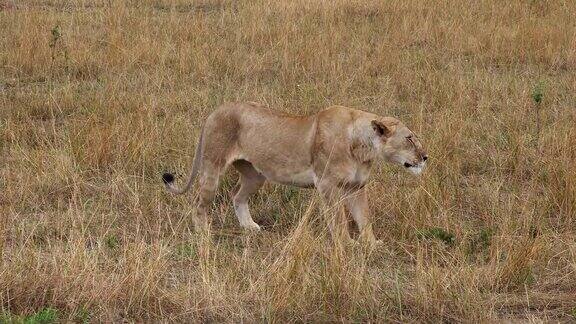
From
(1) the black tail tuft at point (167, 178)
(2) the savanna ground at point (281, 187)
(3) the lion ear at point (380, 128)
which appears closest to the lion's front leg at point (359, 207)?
(2) the savanna ground at point (281, 187)

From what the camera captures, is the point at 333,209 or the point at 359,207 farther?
the point at 359,207

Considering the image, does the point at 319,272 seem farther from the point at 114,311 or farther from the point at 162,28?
the point at 162,28

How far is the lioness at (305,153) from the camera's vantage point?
4941mm

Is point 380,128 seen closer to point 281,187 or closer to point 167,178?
point 281,187

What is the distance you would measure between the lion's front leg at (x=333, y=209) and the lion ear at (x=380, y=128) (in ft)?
1.24

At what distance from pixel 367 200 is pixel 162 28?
5.51 metres

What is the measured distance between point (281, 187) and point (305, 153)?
2.42ft

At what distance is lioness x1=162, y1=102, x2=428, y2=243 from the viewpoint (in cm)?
494

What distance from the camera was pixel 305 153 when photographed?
5.09 meters

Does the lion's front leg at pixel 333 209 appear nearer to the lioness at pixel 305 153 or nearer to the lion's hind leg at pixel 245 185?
the lioness at pixel 305 153

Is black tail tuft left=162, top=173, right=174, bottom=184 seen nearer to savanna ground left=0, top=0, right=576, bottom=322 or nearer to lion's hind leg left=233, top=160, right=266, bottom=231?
savanna ground left=0, top=0, right=576, bottom=322

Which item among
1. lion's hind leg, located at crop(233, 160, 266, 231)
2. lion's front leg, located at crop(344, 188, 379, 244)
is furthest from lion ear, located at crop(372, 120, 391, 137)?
lion's hind leg, located at crop(233, 160, 266, 231)

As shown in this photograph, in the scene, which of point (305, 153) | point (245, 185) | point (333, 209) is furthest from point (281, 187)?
point (333, 209)

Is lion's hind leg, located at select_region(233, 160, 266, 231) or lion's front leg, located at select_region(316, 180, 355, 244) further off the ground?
lion's front leg, located at select_region(316, 180, 355, 244)
